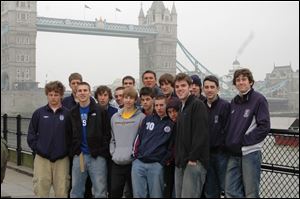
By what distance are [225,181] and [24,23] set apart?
67785 millimetres

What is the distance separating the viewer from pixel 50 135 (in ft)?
12.8

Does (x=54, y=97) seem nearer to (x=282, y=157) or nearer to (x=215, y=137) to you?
(x=215, y=137)

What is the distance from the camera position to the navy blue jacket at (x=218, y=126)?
3472 millimetres

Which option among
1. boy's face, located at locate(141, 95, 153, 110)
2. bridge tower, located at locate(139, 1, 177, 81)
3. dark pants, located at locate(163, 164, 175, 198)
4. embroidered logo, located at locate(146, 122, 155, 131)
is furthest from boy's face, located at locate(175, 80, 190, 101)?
bridge tower, located at locate(139, 1, 177, 81)

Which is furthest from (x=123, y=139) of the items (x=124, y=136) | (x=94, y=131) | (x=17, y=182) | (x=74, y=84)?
(x=17, y=182)

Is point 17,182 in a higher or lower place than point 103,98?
lower

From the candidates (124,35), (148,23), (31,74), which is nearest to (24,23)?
(31,74)

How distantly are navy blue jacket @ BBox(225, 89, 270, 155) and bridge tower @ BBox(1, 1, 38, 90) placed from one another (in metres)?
59.7

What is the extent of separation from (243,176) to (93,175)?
113 centimetres

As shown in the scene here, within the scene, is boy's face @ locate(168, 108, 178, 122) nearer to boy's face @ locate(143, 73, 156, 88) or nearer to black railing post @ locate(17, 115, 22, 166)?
boy's face @ locate(143, 73, 156, 88)

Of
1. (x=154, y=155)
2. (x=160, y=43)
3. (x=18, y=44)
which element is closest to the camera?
(x=154, y=155)

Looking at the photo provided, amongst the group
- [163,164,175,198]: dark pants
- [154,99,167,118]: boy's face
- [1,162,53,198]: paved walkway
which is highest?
[154,99,167,118]: boy's face

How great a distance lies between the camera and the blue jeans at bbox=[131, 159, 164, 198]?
11.6 ft

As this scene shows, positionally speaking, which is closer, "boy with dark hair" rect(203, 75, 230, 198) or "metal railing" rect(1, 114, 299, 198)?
"boy with dark hair" rect(203, 75, 230, 198)
